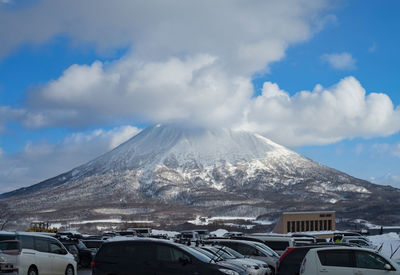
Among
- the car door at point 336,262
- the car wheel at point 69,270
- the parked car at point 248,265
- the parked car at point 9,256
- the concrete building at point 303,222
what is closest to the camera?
the car door at point 336,262

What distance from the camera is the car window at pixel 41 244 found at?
1977cm

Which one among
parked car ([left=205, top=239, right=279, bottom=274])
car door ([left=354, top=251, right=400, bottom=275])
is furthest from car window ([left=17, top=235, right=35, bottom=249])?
car door ([left=354, top=251, right=400, bottom=275])

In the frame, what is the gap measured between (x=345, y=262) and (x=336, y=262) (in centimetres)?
27

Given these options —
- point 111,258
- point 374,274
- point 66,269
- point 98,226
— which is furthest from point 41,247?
point 98,226

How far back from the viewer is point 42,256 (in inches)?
770

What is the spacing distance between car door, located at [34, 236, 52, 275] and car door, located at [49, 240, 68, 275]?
25 cm

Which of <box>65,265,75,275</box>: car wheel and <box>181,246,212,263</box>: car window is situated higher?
<box>181,246,212,263</box>: car window

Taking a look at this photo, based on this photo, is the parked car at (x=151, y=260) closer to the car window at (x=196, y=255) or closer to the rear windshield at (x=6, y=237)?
the car window at (x=196, y=255)

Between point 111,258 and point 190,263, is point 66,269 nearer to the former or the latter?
point 111,258

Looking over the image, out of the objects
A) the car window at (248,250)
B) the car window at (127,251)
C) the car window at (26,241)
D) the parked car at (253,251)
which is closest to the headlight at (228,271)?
the car window at (127,251)

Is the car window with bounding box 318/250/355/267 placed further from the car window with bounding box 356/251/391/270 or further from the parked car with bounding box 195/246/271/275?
the parked car with bounding box 195/246/271/275

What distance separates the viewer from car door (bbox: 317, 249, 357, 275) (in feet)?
54.7

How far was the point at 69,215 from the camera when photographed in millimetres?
195250

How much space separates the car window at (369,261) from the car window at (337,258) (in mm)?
211
